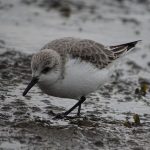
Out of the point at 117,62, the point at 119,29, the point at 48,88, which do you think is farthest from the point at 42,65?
the point at 119,29

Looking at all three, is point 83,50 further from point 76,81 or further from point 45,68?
point 45,68

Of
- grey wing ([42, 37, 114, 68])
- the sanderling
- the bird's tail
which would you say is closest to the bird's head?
the sanderling

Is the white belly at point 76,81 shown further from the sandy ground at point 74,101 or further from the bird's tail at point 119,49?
the bird's tail at point 119,49

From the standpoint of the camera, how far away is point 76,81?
25.3 ft

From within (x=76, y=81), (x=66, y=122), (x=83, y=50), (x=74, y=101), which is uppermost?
(x=83, y=50)

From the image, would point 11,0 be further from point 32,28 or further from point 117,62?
point 117,62

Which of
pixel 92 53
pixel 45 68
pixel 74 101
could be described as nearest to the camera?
pixel 45 68

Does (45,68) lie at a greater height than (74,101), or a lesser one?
greater

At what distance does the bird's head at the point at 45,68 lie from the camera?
24.8ft

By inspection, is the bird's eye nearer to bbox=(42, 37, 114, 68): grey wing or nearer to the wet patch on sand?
bbox=(42, 37, 114, 68): grey wing

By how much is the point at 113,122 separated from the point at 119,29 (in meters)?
7.69

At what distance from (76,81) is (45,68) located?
0.46 metres

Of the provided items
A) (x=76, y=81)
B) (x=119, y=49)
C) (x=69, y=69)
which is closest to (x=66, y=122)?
(x=76, y=81)

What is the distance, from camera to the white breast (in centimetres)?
766
